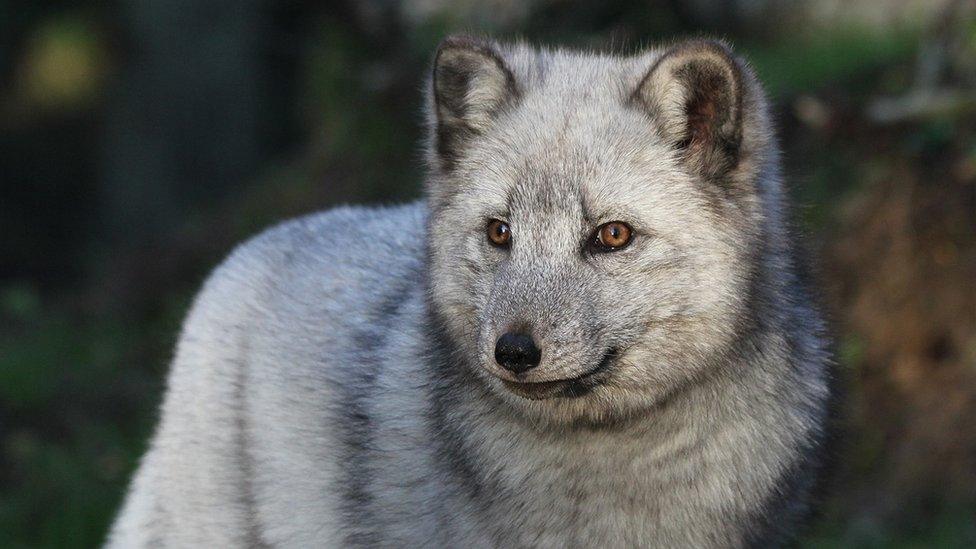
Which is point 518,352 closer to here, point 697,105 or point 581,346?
point 581,346

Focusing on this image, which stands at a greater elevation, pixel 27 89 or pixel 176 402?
pixel 27 89

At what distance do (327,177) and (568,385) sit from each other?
21.0 feet

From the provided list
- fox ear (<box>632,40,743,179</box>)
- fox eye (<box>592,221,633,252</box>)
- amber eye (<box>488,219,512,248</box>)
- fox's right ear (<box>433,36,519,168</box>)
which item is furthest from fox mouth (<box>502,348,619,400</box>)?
fox's right ear (<box>433,36,519,168</box>)

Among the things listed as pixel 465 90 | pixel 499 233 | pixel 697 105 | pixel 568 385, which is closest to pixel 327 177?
pixel 465 90

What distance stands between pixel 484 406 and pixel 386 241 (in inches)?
38.8

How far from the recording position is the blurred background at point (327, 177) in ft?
21.5

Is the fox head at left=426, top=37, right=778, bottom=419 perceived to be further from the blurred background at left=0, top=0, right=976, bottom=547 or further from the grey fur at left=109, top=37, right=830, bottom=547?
the blurred background at left=0, top=0, right=976, bottom=547

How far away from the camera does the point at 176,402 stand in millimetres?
4625

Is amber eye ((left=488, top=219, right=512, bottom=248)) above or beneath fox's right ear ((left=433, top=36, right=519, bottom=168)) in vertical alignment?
beneath

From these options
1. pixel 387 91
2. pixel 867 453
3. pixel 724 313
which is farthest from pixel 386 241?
pixel 387 91

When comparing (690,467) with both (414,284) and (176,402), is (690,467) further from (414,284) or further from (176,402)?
(176,402)

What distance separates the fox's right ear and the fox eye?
21.3 inches

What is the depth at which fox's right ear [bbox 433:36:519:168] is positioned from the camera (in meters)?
3.90

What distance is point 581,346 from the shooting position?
138 inches
